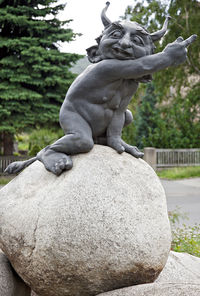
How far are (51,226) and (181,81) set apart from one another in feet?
40.3

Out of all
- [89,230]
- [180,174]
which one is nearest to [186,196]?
[180,174]

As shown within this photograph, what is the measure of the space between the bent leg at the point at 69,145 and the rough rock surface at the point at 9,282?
939 millimetres

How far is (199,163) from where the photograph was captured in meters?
16.2

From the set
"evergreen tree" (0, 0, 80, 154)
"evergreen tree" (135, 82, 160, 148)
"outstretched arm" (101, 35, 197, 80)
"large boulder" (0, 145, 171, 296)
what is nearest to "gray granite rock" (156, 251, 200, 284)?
"large boulder" (0, 145, 171, 296)

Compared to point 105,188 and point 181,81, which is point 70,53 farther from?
point 105,188

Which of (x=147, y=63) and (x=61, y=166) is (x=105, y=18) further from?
(x=61, y=166)

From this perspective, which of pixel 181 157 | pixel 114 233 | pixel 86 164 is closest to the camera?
pixel 114 233

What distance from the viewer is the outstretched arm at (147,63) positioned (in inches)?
111

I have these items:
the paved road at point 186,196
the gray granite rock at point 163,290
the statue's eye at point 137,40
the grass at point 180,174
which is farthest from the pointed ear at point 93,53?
the grass at point 180,174

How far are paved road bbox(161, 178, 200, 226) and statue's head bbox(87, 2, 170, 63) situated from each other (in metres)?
3.40

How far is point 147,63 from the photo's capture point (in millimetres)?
2818

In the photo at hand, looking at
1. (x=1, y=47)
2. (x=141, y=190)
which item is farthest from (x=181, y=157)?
(x=141, y=190)

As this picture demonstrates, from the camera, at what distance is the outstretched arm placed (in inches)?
111

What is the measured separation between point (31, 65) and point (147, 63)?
866cm
